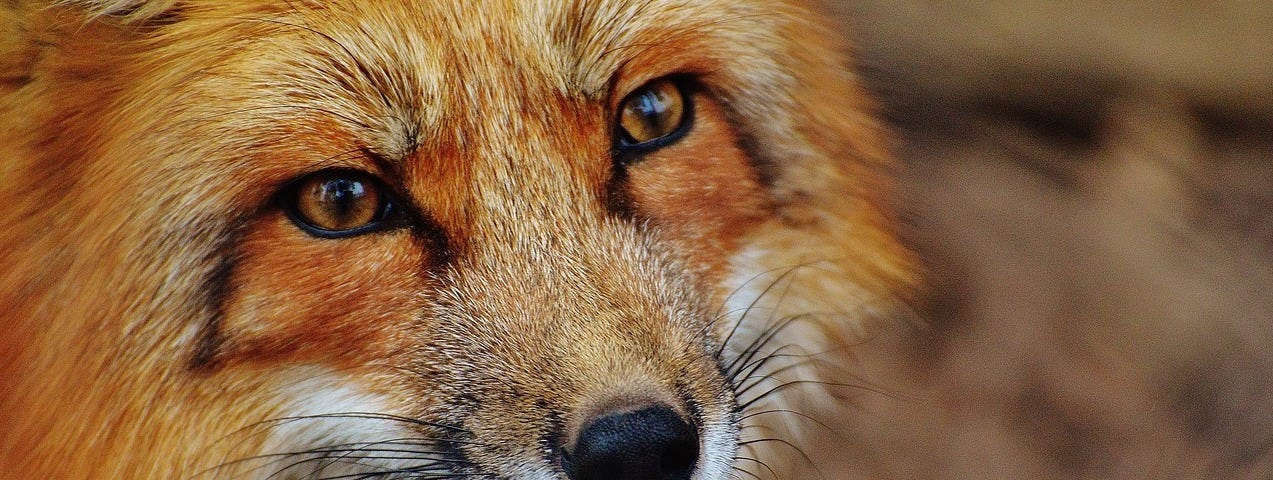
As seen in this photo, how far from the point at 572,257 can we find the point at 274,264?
1.56ft

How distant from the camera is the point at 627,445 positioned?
1702 millimetres

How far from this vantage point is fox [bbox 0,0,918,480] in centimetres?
183

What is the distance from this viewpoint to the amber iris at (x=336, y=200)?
6.16 ft

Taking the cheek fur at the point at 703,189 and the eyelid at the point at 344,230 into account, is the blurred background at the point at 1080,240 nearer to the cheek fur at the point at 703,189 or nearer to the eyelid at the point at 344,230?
the cheek fur at the point at 703,189

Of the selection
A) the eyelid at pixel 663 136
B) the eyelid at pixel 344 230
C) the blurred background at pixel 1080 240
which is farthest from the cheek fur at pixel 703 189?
the blurred background at pixel 1080 240

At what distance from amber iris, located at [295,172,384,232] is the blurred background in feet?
5.89

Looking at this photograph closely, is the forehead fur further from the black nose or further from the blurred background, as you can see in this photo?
the blurred background

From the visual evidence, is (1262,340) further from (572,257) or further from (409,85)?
(409,85)

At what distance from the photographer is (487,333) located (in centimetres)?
190

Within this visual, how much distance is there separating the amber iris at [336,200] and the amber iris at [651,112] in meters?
0.46

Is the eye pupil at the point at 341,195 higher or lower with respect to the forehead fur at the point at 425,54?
lower

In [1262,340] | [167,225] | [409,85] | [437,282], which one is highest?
[409,85]

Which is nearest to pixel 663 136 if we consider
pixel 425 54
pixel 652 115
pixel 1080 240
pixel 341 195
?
pixel 652 115

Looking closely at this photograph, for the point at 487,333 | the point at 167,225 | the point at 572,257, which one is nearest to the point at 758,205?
the point at 572,257
